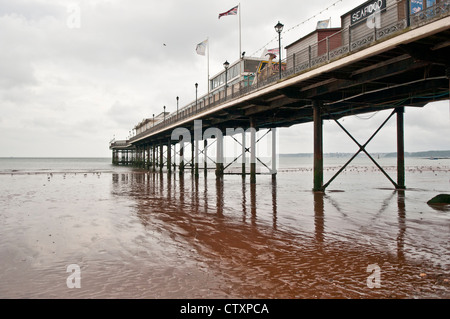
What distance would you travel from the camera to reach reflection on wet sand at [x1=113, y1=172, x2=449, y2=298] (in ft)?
14.4

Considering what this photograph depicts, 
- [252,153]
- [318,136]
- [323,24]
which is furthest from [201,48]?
[318,136]

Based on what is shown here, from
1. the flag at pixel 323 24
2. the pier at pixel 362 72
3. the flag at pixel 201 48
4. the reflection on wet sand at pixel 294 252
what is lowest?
the reflection on wet sand at pixel 294 252

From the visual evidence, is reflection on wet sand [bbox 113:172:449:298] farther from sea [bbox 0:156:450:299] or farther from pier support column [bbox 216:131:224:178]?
pier support column [bbox 216:131:224:178]

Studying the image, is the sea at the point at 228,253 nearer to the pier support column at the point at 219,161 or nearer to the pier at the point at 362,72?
the pier at the point at 362,72

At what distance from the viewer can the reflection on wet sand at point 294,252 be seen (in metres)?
4.38

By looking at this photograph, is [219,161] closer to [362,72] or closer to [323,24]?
[323,24]

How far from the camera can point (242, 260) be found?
5.67m

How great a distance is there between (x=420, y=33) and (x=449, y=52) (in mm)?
1847

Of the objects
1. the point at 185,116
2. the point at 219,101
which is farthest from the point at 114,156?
the point at 219,101

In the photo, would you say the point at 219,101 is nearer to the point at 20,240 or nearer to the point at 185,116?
the point at 185,116

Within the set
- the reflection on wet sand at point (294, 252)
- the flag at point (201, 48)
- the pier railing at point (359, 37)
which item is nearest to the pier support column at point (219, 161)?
→ the flag at point (201, 48)

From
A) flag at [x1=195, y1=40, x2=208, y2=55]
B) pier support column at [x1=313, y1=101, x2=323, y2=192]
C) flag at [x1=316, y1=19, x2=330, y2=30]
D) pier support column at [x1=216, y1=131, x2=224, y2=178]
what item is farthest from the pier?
flag at [x1=195, y1=40, x2=208, y2=55]

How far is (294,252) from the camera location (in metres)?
6.13

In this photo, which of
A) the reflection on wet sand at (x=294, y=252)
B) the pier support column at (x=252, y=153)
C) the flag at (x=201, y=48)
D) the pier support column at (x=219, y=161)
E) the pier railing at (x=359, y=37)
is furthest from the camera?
the flag at (x=201, y=48)
